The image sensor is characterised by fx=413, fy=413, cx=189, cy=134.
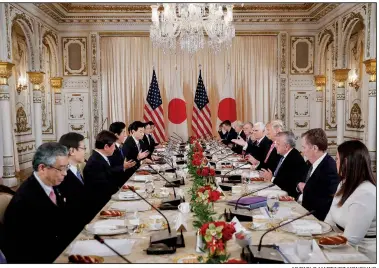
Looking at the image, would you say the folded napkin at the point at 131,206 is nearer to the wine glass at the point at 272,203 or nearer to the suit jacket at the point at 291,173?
the wine glass at the point at 272,203

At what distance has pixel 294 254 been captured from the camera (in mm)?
1805

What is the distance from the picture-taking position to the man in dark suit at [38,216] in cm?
206

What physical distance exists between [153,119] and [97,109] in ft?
4.88

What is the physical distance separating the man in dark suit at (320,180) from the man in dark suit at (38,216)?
1.80 metres

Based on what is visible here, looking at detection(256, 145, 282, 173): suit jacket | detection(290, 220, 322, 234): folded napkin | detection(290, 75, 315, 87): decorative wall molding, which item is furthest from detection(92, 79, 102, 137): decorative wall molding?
detection(290, 220, 322, 234): folded napkin

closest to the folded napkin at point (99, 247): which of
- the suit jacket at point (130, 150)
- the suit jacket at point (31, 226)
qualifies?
the suit jacket at point (31, 226)

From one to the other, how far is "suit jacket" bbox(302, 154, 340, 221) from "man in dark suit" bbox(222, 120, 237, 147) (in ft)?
21.6

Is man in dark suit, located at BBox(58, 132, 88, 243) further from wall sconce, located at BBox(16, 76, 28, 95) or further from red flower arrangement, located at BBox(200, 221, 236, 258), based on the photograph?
wall sconce, located at BBox(16, 76, 28, 95)

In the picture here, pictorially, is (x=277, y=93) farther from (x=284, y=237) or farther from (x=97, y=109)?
(x=284, y=237)

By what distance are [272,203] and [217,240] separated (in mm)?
1387

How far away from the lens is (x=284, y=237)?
6.84 ft

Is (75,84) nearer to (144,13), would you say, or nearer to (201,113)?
(144,13)

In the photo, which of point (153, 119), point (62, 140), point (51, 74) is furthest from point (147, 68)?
point (62, 140)

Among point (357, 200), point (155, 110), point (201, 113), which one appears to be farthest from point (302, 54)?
point (357, 200)
